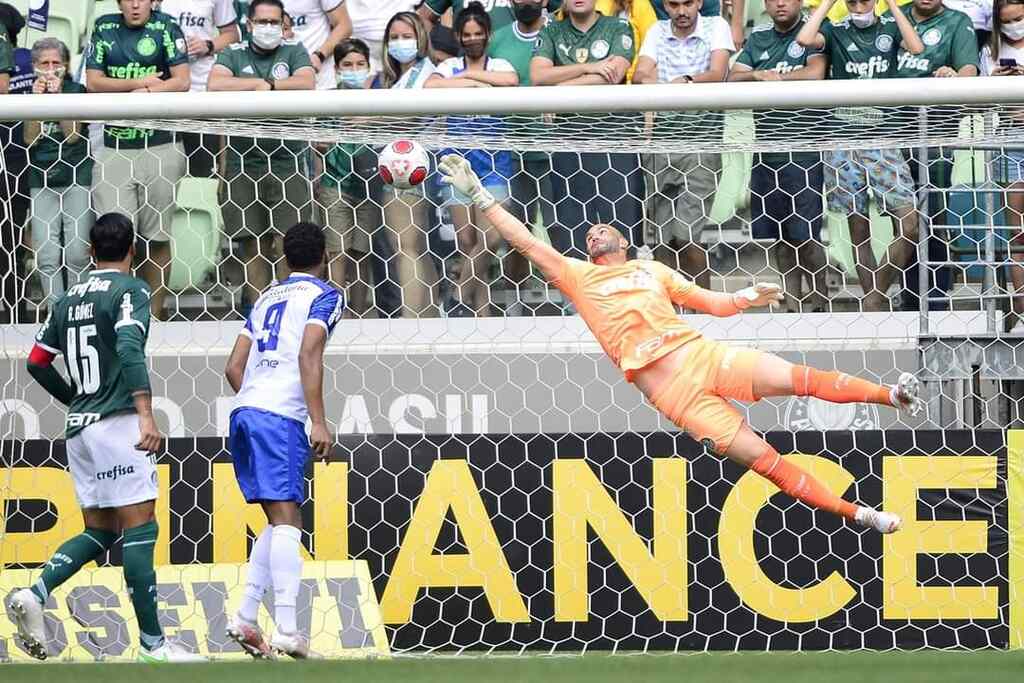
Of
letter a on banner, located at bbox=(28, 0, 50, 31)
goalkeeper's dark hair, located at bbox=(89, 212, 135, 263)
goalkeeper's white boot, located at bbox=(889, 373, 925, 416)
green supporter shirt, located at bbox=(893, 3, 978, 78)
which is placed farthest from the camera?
letter a on banner, located at bbox=(28, 0, 50, 31)

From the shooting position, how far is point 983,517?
6.48 metres

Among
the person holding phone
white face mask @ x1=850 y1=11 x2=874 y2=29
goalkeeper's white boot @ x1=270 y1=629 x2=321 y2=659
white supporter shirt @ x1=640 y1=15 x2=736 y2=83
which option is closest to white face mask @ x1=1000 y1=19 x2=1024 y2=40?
the person holding phone

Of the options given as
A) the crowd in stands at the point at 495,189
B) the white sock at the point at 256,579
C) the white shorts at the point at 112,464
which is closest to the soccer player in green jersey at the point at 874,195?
the crowd in stands at the point at 495,189

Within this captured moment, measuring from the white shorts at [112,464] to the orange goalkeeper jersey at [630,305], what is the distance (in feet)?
5.45

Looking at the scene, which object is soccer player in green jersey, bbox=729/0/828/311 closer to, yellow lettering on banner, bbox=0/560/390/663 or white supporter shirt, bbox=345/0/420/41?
yellow lettering on banner, bbox=0/560/390/663

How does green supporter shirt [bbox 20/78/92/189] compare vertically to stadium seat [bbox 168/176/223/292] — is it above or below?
above

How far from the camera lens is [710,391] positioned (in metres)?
5.60

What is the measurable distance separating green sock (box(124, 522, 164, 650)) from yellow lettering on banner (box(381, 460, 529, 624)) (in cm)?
125

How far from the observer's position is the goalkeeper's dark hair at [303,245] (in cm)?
579

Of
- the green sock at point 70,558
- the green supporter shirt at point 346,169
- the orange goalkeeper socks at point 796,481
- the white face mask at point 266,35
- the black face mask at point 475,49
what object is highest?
the white face mask at point 266,35

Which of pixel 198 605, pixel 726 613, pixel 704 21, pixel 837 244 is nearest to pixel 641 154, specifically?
pixel 837 244

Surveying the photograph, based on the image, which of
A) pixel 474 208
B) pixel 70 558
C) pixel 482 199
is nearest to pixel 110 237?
pixel 70 558

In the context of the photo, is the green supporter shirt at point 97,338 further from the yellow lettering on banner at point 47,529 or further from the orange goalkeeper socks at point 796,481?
the orange goalkeeper socks at point 796,481

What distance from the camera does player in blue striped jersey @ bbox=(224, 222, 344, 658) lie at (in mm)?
5496
